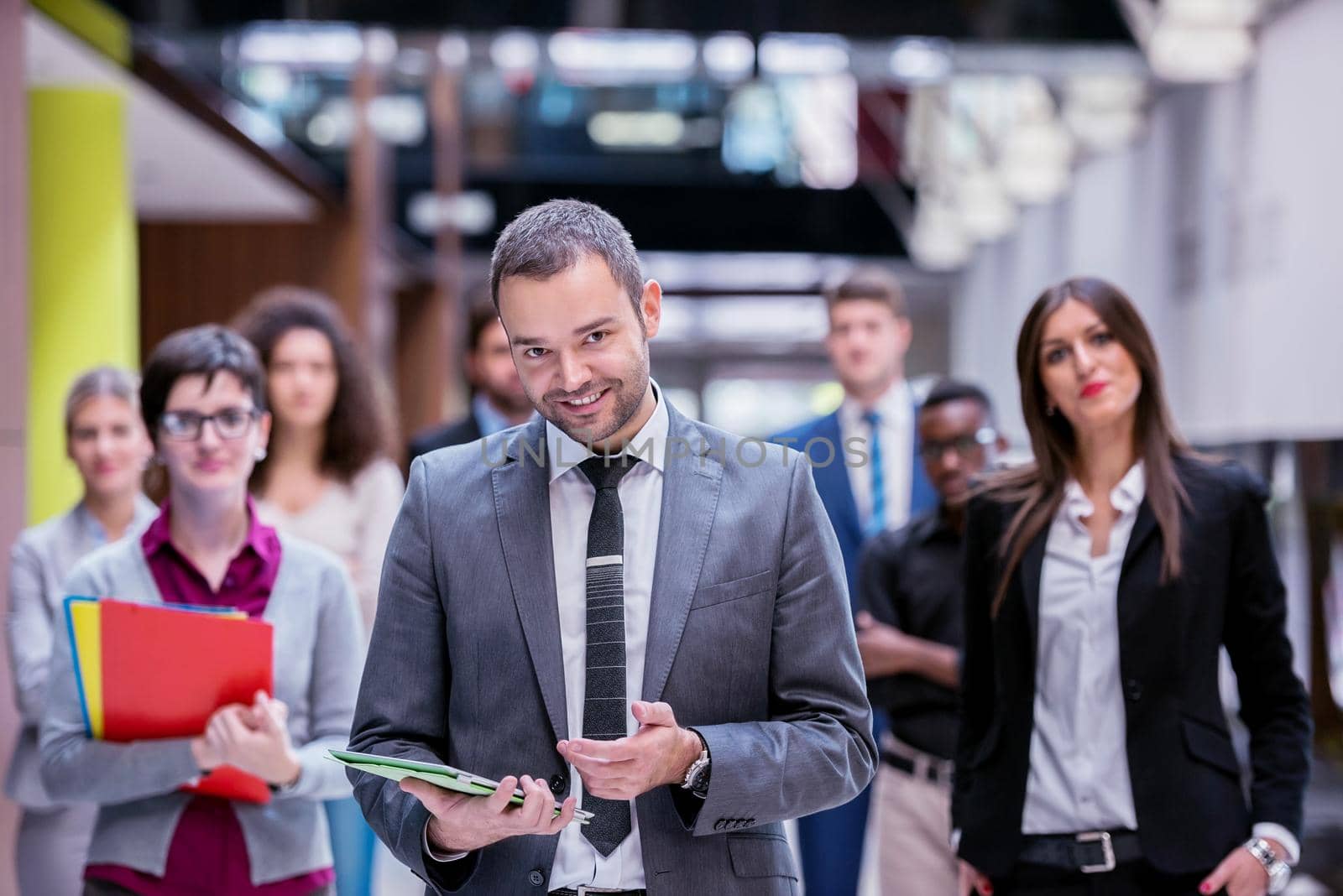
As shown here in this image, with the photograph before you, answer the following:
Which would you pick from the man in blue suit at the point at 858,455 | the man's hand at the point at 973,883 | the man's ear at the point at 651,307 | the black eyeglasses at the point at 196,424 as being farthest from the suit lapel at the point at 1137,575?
the black eyeglasses at the point at 196,424

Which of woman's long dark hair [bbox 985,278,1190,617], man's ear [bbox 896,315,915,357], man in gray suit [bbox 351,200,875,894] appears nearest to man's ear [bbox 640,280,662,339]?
man in gray suit [bbox 351,200,875,894]

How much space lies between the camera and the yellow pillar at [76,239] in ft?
19.9

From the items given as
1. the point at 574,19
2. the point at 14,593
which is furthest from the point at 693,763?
the point at 574,19

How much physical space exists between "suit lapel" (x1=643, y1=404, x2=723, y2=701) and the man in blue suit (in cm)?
196

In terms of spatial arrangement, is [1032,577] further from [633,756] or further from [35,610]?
[35,610]

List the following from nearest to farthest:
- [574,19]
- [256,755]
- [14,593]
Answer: [256,755] < [14,593] < [574,19]

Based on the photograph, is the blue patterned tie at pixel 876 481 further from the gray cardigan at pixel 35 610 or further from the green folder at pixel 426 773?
the green folder at pixel 426 773

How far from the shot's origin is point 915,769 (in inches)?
133

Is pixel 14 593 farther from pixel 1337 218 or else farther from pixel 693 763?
pixel 1337 218

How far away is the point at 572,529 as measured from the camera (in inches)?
75.3

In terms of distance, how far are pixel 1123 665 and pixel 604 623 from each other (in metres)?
1.16

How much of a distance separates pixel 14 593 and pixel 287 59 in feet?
14.9

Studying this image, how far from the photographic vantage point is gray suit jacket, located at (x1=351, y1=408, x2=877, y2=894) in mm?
1809

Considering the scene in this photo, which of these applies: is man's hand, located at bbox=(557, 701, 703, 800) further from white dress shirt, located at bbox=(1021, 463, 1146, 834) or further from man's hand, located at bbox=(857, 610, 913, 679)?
man's hand, located at bbox=(857, 610, 913, 679)
